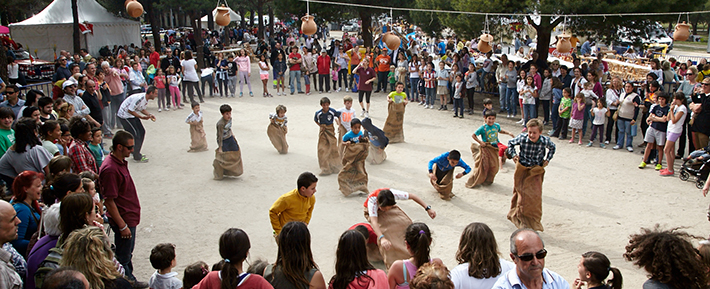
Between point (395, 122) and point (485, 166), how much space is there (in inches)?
126

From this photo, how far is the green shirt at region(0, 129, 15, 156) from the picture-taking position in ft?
20.8

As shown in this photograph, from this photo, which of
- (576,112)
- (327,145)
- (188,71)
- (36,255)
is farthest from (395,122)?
(36,255)

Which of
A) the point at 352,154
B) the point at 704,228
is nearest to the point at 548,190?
the point at 704,228

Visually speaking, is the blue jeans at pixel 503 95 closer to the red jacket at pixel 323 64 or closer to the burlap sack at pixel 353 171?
the red jacket at pixel 323 64

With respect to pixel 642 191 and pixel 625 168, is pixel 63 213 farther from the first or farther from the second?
pixel 625 168

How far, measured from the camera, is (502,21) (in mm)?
15305

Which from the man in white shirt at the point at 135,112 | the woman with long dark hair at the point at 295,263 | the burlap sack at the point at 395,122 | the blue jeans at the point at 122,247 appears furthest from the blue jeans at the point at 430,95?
→ the woman with long dark hair at the point at 295,263

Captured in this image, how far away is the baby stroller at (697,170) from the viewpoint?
8.50m

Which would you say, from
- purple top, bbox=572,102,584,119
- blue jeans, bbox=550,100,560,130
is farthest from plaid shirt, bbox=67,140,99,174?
blue jeans, bbox=550,100,560,130

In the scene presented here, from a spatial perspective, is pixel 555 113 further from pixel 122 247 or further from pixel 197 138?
pixel 122 247

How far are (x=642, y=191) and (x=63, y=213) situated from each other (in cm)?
821

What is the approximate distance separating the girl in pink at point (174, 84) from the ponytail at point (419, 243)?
12473 millimetres

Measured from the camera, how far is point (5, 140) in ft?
20.9

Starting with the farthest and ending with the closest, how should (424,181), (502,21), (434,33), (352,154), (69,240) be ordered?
(434,33)
(502,21)
(424,181)
(352,154)
(69,240)
